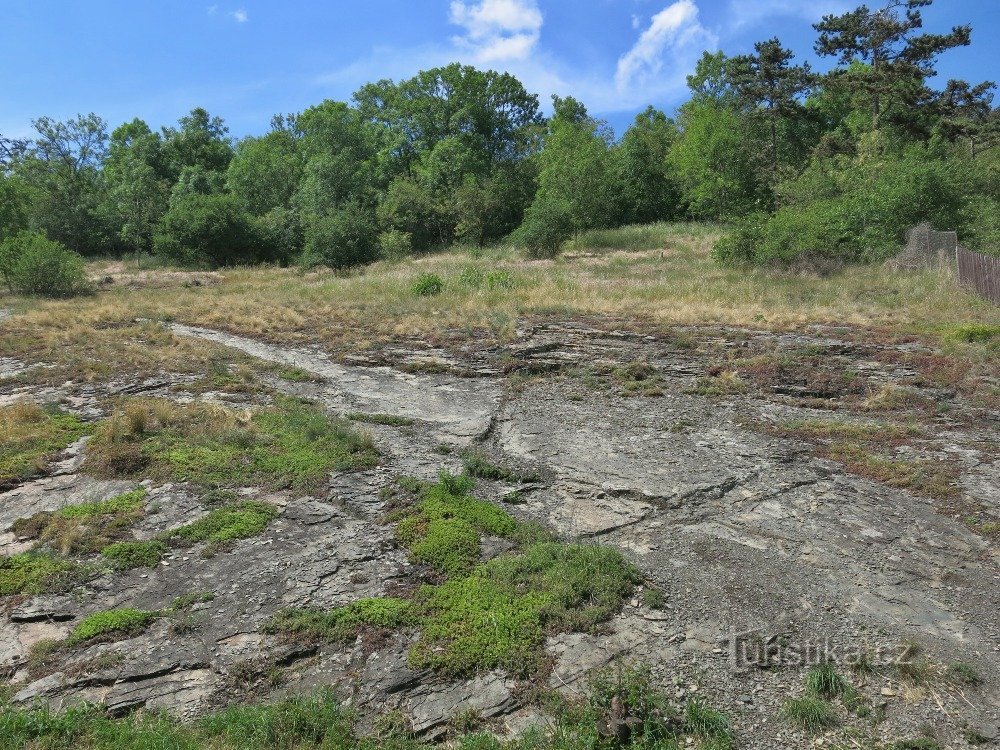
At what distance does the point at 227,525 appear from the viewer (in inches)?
306

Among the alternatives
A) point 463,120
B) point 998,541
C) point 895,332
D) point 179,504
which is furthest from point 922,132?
point 179,504

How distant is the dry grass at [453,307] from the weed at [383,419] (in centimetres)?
563

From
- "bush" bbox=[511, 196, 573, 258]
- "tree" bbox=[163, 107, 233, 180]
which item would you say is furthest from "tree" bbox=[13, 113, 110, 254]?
"bush" bbox=[511, 196, 573, 258]

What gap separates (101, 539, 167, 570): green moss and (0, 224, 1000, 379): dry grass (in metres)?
8.63

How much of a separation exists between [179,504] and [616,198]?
48544 millimetres

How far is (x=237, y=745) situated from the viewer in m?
4.62

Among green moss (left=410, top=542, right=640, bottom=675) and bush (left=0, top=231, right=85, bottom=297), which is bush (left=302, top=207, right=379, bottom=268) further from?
green moss (left=410, top=542, right=640, bottom=675)

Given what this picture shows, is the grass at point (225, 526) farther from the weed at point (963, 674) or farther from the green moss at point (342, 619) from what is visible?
the weed at point (963, 674)

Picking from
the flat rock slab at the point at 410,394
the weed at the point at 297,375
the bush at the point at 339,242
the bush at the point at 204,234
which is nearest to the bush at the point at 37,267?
the bush at the point at 339,242

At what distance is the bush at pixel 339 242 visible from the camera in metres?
41.0

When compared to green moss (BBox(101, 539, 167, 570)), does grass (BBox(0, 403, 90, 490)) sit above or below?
above

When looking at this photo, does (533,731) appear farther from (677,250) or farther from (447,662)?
(677,250)

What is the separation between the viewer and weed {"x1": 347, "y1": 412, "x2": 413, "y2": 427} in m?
11.8

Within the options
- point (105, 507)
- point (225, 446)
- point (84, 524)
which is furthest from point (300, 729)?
point (225, 446)
